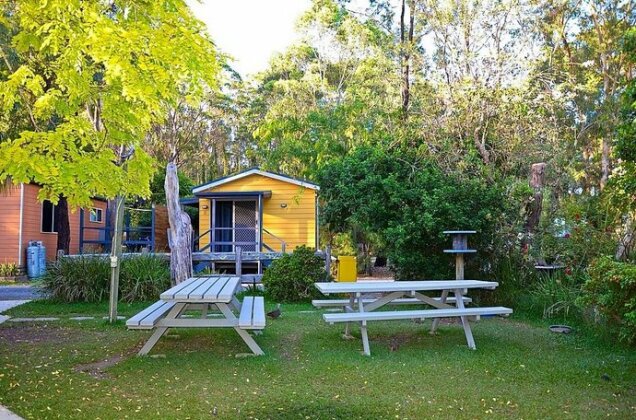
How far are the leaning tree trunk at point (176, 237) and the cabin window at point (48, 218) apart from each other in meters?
9.75

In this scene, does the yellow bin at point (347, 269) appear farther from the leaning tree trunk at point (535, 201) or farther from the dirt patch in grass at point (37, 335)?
the dirt patch in grass at point (37, 335)

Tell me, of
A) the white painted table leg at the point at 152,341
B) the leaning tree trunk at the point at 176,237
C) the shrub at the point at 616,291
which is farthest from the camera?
the leaning tree trunk at the point at 176,237

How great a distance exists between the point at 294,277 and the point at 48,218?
491 inches

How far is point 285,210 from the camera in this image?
18.2 meters

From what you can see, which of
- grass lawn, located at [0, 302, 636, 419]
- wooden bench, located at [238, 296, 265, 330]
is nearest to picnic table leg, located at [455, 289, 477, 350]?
grass lawn, located at [0, 302, 636, 419]

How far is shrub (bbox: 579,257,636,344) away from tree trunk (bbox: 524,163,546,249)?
463cm

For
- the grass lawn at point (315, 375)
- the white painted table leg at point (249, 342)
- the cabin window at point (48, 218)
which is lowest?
the grass lawn at point (315, 375)

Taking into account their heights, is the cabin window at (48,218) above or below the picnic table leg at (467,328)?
above

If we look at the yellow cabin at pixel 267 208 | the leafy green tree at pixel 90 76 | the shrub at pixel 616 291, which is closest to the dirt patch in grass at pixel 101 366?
the leafy green tree at pixel 90 76

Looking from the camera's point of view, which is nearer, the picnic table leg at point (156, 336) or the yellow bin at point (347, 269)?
the picnic table leg at point (156, 336)

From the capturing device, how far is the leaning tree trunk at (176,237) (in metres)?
11.3

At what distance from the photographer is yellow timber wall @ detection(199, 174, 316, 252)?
1800cm

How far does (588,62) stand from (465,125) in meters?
10.8

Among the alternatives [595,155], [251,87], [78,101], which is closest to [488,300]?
[78,101]
